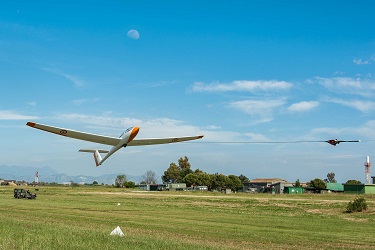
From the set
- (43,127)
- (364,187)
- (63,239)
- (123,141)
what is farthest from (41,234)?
(364,187)

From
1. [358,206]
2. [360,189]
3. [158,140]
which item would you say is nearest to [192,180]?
[360,189]

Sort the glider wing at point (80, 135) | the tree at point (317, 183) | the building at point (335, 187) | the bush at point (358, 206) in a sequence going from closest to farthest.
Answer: the glider wing at point (80, 135)
the bush at point (358, 206)
the building at point (335, 187)
the tree at point (317, 183)

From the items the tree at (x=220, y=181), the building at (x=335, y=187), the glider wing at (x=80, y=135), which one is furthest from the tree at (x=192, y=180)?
the glider wing at (x=80, y=135)

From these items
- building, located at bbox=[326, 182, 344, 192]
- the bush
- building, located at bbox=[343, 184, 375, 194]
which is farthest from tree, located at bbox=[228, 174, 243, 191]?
the bush

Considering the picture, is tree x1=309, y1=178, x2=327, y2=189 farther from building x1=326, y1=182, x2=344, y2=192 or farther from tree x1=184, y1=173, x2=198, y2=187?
tree x1=184, y1=173, x2=198, y2=187

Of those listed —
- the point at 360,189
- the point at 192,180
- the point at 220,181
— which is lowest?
the point at 360,189

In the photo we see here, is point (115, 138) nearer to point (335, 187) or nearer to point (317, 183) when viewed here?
point (335, 187)

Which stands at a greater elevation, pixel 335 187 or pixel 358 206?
pixel 335 187

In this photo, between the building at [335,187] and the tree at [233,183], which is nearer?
the building at [335,187]

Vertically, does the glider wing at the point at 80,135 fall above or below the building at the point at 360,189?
above

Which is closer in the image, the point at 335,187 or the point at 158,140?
the point at 158,140

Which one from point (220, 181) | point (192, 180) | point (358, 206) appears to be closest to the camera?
point (358, 206)

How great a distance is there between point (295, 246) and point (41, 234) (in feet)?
39.3

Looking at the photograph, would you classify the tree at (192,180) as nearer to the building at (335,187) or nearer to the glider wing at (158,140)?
the building at (335,187)
